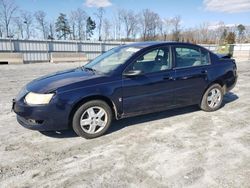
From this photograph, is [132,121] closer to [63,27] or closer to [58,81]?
[58,81]

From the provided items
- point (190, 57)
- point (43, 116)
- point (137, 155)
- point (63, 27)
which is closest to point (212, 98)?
point (190, 57)

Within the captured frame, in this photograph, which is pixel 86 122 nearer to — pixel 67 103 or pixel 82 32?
pixel 67 103

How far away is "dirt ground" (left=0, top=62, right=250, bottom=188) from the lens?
2746 mm

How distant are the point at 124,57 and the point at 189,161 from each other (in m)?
2.15

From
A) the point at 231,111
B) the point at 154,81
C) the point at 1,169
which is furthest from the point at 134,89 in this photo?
the point at 231,111

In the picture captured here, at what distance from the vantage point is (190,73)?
4691 millimetres

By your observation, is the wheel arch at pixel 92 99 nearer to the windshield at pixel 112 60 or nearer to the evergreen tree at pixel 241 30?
the windshield at pixel 112 60

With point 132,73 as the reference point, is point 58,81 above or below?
below

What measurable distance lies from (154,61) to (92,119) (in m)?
1.67

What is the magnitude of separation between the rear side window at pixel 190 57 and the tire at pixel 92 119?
5.80ft

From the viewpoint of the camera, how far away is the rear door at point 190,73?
457cm

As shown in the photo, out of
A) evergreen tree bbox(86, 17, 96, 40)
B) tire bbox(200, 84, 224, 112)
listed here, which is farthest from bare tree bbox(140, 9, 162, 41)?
tire bbox(200, 84, 224, 112)

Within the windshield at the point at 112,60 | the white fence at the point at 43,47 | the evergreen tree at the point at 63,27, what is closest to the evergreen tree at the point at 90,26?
the evergreen tree at the point at 63,27

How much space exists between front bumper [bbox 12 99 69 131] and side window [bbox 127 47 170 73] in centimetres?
151
